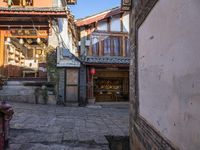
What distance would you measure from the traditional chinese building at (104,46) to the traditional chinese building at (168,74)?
12.9 m

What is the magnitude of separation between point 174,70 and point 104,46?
1685 cm

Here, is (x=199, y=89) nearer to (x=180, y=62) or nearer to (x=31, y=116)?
(x=180, y=62)

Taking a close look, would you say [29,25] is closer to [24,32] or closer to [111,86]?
[24,32]

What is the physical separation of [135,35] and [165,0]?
2621mm

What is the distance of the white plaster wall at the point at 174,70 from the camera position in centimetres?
272

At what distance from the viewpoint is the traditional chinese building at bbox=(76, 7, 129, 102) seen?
18781 millimetres

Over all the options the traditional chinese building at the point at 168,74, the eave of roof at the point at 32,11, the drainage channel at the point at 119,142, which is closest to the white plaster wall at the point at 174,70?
the traditional chinese building at the point at 168,74

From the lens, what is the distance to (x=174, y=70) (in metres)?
3.34

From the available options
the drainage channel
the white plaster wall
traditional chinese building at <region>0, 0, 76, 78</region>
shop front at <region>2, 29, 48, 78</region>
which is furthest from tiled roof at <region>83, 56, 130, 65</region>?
the white plaster wall

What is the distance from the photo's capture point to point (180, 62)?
122 inches

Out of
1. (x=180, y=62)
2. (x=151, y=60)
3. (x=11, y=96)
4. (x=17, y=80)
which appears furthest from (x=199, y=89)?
(x=17, y=80)

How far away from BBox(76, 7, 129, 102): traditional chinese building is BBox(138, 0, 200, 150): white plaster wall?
13.9 m

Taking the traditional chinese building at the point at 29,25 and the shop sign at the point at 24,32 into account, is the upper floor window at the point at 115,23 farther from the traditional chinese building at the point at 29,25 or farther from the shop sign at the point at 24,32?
the shop sign at the point at 24,32

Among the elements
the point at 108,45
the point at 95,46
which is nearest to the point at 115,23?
the point at 108,45
